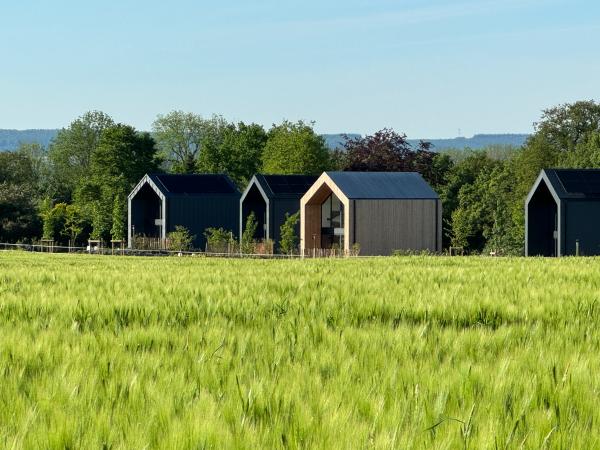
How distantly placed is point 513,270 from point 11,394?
1526cm

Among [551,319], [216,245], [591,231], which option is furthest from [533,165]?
[551,319]

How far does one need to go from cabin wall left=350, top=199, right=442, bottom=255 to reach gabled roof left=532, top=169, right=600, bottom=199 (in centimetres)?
878

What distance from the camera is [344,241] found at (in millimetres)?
63094

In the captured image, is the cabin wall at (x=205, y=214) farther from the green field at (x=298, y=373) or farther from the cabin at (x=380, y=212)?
the green field at (x=298, y=373)

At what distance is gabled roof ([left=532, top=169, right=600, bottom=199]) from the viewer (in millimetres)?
53688

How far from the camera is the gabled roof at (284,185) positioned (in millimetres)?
69688

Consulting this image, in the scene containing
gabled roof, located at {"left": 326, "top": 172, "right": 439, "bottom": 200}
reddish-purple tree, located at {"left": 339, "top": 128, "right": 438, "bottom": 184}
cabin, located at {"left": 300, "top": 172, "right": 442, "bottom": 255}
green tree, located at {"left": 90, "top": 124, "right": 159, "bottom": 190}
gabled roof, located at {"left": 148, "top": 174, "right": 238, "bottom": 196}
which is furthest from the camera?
green tree, located at {"left": 90, "top": 124, "right": 159, "bottom": 190}

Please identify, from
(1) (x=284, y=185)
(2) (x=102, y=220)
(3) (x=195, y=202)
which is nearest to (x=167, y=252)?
(3) (x=195, y=202)

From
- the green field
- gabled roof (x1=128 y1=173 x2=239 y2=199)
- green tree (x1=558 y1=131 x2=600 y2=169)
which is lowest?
the green field

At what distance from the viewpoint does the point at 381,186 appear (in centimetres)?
6300

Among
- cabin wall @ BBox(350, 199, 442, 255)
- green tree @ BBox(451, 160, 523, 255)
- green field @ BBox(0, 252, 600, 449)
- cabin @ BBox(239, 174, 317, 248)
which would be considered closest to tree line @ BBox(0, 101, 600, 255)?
green tree @ BBox(451, 160, 523, 255)

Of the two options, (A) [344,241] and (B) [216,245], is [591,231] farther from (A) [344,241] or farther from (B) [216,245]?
(B) [216,245]

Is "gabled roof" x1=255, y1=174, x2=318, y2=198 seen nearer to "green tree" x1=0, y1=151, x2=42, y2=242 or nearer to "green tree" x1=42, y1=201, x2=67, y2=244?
"green tree" x1=42, y1=201, x2=67, y2=244

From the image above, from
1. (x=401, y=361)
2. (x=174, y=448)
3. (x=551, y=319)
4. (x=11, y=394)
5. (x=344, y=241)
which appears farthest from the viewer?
(x=344, y=241)
